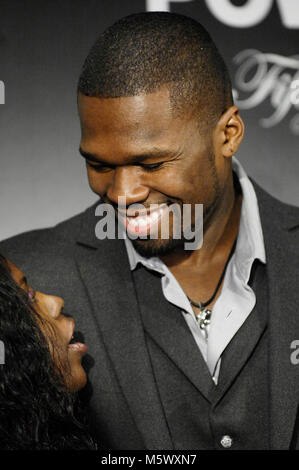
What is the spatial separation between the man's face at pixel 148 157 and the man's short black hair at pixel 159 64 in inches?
0.9

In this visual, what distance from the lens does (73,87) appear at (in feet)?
6.39

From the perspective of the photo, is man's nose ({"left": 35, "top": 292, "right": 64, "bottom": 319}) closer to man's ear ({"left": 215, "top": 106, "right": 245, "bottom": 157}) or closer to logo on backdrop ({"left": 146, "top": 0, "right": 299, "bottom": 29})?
man's ear ({"left": 215, "top": 106, "right": 245, "bottom": 157})

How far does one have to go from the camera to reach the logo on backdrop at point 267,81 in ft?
6.32

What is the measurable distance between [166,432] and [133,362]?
0.16 meters

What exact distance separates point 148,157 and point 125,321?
0.39m

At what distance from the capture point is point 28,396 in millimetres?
1200

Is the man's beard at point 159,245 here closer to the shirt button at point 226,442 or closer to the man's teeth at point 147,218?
the man's teeth at point 147,218

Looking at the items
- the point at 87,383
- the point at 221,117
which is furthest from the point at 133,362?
the point at 221,117

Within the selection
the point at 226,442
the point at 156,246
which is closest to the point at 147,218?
the point at 156,246

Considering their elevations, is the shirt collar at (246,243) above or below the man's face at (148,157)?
below

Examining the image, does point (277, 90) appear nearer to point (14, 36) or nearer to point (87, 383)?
point (14, 36)

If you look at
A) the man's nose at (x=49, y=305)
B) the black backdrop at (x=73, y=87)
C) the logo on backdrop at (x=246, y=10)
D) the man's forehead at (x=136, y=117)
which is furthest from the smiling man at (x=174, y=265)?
the logo on backdrop at (x=246, y=10)

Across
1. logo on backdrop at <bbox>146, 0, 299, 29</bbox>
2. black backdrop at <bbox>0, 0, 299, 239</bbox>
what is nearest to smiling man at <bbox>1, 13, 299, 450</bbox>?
black backdrop at <bbox>0, 0, 299, 239</bbox>

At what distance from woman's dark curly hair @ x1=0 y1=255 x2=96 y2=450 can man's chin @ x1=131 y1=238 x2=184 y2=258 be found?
30cm
